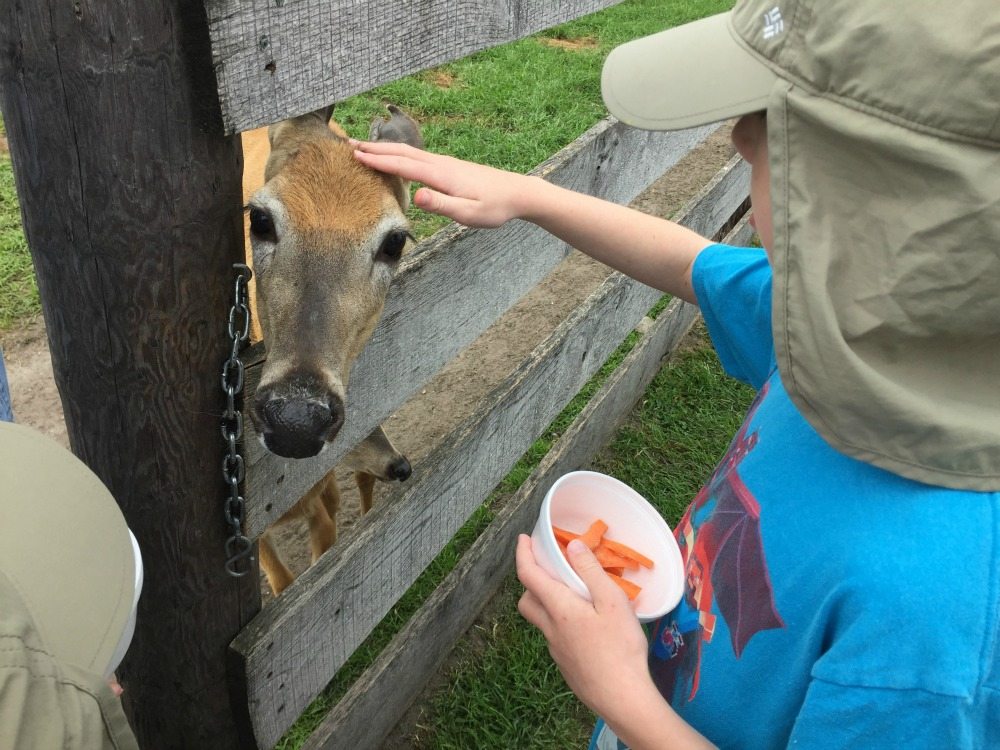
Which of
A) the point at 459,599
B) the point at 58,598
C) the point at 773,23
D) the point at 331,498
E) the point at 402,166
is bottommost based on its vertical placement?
the point at 331,498

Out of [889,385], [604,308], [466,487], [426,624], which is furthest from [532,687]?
[889,385]

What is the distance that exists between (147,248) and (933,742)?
4.41 feet

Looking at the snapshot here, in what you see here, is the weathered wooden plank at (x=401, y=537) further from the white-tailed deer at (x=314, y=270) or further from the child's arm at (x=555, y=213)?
the child's arm at (x=555, y=213)

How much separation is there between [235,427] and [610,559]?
0.84 m

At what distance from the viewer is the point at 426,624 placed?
2.80 m

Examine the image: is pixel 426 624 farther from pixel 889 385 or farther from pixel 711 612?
pixel 889 385

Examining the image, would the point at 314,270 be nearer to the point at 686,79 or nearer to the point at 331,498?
the point at 686,79

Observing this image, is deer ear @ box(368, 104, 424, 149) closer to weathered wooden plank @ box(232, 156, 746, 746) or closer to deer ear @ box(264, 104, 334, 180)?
deer ear @ box(264, 104, 334, 180)

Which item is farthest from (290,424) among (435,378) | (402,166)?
(435,378)

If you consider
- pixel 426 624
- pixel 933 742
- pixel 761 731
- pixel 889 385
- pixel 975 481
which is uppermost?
pixel 889 385

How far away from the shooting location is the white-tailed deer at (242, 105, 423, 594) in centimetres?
168

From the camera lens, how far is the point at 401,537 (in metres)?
2.37

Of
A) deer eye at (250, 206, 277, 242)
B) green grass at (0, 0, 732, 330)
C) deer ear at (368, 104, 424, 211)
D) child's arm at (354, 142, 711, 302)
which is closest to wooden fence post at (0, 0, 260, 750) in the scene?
child's arm at (354, 142, 711, 302)

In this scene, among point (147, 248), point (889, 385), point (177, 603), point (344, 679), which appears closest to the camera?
point (889, 385)
